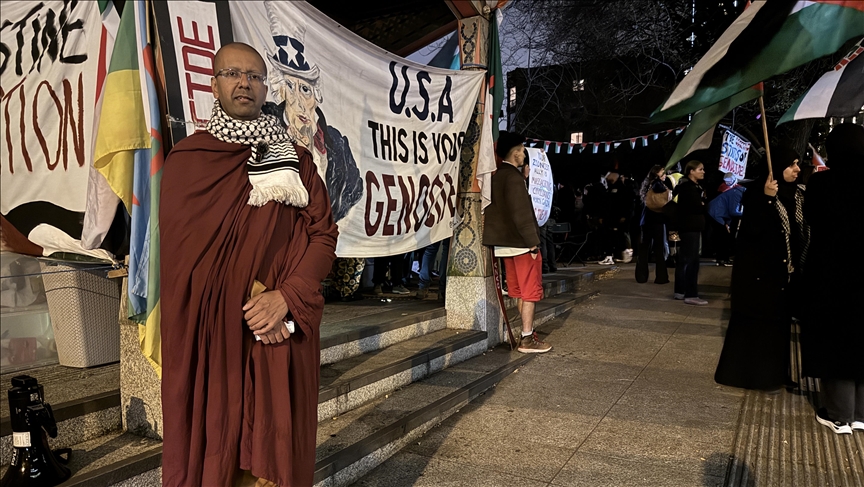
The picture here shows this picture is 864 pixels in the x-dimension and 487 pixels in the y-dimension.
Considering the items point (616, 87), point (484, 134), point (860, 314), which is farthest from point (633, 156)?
point (860, 314)

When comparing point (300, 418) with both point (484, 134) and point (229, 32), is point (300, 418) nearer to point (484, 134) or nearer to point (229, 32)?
point (229, 32)

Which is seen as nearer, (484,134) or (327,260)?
(327,260)

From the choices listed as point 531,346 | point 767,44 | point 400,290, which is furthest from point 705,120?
point 400,290

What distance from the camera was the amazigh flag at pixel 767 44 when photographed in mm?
2941

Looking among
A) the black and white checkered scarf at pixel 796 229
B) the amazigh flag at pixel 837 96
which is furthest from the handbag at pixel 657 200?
the black and white checkered scarf at pixel 796 229

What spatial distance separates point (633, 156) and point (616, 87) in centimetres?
252

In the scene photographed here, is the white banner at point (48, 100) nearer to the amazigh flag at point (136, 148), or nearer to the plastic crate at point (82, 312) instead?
the amazigh flag at point (136, 148)

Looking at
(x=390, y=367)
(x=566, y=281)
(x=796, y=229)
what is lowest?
(x=390, y=367)

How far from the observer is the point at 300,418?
2.07 metres

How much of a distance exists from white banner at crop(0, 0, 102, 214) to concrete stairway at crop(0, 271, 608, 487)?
3.77 feet

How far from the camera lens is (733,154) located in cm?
1187

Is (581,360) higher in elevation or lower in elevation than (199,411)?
lower

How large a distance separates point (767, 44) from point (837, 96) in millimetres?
2298

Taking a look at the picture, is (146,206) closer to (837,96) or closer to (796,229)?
(796,229)
